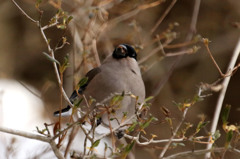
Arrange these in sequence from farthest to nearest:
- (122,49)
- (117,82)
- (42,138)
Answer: (122,49)
(117,82)
(42,138)

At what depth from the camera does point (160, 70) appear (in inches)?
133

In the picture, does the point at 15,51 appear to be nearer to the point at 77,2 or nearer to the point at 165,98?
the point at 165,98

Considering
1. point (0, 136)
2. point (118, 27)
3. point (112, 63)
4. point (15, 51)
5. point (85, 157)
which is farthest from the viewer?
point (15, 51)

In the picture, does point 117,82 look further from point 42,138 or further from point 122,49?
point 42,138

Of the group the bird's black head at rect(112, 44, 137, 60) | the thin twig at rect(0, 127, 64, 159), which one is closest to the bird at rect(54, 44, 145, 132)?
the bird's black head at rect(112, 44, 137, 60)

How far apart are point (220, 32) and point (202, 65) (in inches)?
12.3

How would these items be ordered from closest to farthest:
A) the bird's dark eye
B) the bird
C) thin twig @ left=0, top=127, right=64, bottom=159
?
thin twig @ left=0, top=127, right=64, bottom=159, the bird, the bird's dark eye

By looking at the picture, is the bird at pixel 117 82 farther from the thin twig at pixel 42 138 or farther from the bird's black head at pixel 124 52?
the thin twig at pixel 42 138

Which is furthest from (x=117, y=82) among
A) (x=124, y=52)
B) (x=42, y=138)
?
(x=42, y=138)

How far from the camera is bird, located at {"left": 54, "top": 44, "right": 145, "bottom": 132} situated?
2102 millimetres

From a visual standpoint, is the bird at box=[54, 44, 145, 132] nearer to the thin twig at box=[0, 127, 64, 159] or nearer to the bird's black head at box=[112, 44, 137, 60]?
the bird's black head at box=[112, 44, 137, 60]

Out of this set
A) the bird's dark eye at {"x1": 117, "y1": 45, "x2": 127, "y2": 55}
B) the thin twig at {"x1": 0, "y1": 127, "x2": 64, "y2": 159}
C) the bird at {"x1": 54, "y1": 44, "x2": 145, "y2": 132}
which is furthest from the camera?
the bird's dark eye at {"x1": 117, "y1": 45, "x2": 127, "y2": 55}

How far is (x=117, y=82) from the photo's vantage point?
84.2 inches

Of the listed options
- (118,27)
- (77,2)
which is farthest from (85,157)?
(118,27)
